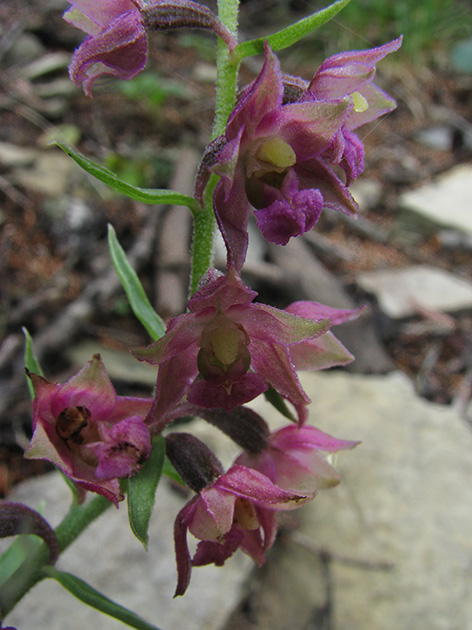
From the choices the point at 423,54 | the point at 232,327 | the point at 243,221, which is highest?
the point at 243,221

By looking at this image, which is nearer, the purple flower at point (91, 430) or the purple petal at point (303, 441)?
the purple flower at point (91, 430)

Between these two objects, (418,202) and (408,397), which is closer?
(408,397)

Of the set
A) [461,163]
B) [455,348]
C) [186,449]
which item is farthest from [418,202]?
[186,449]

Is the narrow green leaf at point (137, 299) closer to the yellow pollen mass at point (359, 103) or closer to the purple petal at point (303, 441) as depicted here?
the purple petal at point (303, 441)

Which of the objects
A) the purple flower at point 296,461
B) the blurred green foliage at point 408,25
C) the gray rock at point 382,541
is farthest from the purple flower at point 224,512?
the blurred green foliage at point 408,25

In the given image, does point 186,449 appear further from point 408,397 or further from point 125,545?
point 408,397
